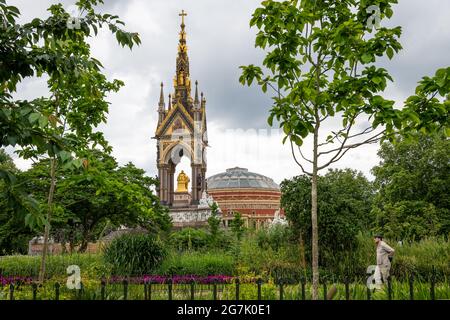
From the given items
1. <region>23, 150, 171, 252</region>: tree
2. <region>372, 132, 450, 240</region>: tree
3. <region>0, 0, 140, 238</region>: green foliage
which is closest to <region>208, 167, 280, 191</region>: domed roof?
<region>372, 132, 450, 240</region>: tree

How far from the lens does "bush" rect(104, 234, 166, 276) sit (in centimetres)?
1359

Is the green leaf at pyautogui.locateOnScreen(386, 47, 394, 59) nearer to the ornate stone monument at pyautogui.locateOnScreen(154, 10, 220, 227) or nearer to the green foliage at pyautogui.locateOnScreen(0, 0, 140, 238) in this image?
the green foliage at pyautogui.locateOnScreen(0, 0, 140, 238)

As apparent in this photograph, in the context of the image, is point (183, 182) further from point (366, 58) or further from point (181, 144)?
point (366, 58)

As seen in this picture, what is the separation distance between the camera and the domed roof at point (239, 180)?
1864 inches

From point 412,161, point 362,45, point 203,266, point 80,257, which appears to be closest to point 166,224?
point 80,257

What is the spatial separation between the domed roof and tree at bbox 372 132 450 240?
1551cm

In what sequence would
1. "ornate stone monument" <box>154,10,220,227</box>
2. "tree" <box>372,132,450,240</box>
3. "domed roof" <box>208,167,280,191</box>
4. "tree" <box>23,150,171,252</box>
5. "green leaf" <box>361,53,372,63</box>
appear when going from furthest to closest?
"domed roof" <box>208,167,280,191</box>
"ornate stone monument" <box>154,10,220,227</box>
"tree" <box>372,132,450,240</box>
"tree" <box>23,150,171,252</box>
"green leaf" <box>361,53,372,63</box>

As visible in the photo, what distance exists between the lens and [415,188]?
103 ft

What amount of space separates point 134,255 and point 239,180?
34.8m

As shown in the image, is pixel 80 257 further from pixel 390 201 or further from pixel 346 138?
pixel 390 201

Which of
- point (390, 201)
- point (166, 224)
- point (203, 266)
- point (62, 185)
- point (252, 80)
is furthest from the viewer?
point (390, 201)

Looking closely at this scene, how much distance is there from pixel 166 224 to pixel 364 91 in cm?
2019

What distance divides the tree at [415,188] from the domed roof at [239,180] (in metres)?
15.5
